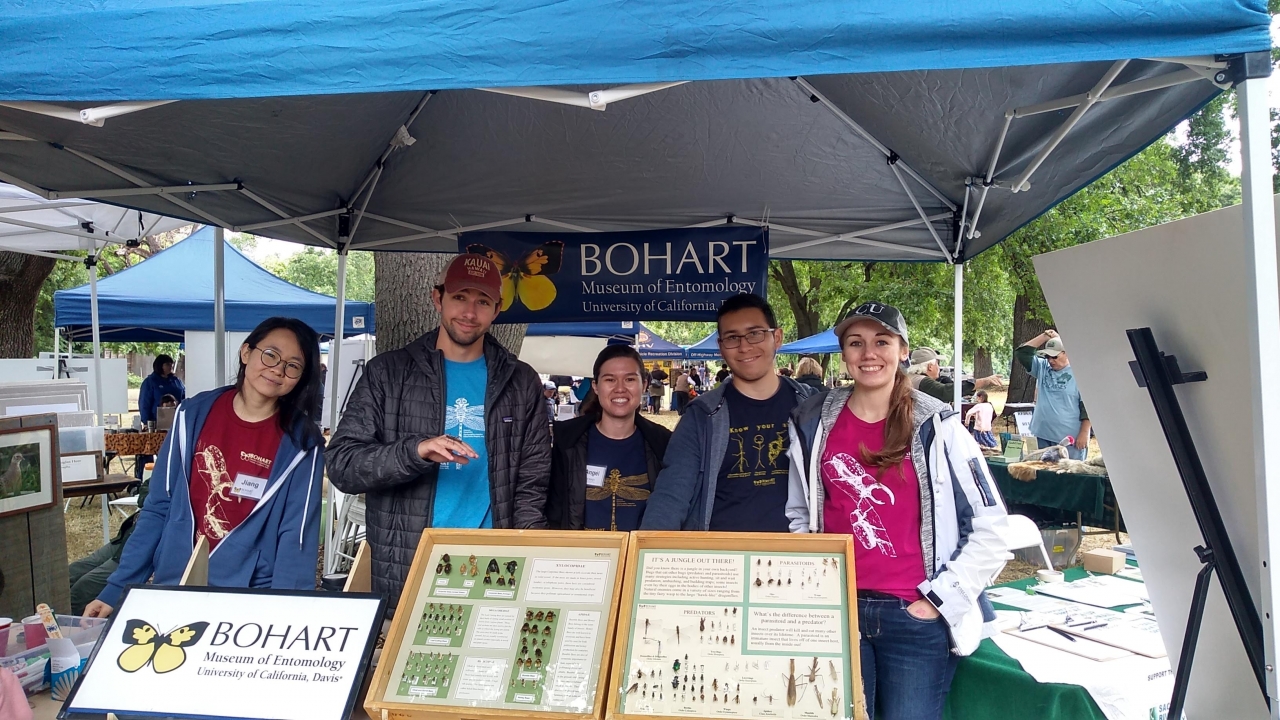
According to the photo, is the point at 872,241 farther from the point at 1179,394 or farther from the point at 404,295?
the point at 404,295

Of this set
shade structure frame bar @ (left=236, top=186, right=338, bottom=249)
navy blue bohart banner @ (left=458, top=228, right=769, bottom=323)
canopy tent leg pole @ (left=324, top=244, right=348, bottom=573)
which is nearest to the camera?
shade structure frame bar @ (left=236, top=186, right=338, bottom=249)

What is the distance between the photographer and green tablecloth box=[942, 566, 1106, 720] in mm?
2254

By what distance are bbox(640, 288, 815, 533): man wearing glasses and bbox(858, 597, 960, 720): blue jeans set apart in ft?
1.18

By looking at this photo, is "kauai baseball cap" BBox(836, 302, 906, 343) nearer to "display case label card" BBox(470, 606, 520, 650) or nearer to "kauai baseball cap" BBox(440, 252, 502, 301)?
"kauai baseball cap" BBox(440, 252, 502, 301)

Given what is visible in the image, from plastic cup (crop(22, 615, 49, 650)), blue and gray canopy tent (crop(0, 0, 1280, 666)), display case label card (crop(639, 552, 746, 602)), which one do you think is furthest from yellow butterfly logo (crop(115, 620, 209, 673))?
blue and gray canopy tent (crop(0, 0, 1280, 666))


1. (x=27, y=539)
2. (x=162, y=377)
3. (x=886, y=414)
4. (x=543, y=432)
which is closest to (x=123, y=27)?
(x=543, y=432)

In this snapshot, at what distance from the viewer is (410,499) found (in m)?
2.18

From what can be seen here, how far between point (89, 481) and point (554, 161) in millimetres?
3591

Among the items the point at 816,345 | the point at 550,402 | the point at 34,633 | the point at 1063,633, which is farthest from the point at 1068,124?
the point at 816,345

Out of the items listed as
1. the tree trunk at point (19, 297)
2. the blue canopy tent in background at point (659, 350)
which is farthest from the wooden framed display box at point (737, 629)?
the blue canopy tent in background at point (659, 350)

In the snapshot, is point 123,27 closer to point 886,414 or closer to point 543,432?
point 543,432

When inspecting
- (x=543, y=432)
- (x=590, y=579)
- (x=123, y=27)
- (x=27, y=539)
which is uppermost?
(x=123, y=27)

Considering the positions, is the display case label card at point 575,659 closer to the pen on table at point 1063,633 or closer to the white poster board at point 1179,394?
the white poster board at point 1179,394

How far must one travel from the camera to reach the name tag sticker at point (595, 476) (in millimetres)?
2490
